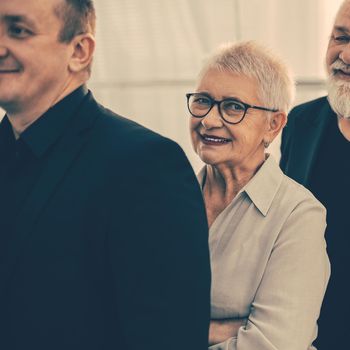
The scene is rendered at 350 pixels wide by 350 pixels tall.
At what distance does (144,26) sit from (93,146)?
12.0 ft

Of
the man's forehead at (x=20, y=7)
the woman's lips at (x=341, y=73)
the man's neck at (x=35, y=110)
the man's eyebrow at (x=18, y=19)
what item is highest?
the man's forehead at (x=20, y=7)

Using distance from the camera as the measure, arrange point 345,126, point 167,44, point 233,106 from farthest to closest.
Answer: point 167,44
point 345,126
point 233,106

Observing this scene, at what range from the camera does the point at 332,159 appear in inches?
104

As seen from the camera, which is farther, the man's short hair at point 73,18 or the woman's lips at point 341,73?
the woman's lips at point 341,73

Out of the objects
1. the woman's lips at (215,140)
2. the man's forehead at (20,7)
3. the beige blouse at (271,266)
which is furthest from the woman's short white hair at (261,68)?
the man's forehead at (20,7)

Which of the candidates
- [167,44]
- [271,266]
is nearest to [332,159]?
[271,266]

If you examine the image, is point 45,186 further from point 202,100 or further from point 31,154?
point 202,100

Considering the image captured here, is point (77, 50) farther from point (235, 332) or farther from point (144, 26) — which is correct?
point (144, 26)

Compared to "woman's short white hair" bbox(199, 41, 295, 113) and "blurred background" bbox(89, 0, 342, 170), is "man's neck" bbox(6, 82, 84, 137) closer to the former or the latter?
"woman's short white hair" bbox(199, 41, 295, 113)

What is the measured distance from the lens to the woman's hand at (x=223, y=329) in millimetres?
1879

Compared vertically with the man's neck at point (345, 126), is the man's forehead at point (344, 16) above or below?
above

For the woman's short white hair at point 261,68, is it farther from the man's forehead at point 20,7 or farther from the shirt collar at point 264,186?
the man's forehead at point 20,7

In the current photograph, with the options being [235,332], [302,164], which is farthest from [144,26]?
[235,332]

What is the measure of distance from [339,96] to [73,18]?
1.31 m
